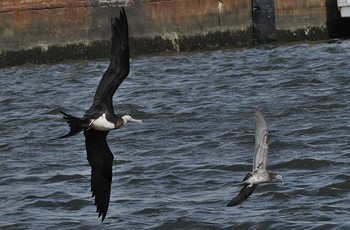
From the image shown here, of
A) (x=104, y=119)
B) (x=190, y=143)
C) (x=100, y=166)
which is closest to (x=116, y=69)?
(x=104, y=119)

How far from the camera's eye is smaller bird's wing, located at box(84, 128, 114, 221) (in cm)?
978

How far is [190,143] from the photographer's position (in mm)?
14352

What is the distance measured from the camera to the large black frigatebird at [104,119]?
9.20 m

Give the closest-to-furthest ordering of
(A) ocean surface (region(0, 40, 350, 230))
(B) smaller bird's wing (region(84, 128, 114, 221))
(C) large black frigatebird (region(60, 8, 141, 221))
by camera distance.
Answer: (C) large black frigatebird (region(60, 8, 141, 221))
(B) smaller bird's wing (region(84, 128, 114, 221))
(A) ocean surface (region(0, 40, 350, 230))

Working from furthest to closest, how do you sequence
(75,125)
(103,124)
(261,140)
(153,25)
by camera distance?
1. (153,25)
2. (261,140)
3. (103,124)
4. (75,125)

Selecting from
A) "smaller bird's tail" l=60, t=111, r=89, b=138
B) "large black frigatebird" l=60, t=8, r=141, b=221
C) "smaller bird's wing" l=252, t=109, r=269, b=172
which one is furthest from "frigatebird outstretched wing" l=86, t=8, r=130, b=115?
"smaller bird's wing" l=252, t=109, r=269, b=172

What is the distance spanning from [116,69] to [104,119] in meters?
0.52

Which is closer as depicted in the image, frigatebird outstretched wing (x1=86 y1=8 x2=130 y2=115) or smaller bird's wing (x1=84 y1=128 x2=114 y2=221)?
frigatebird outstretched wing (x1=86 y1=8 x2=130 y2=115)

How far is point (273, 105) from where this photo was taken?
16.3 meters

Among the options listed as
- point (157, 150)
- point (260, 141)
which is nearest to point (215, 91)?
point (157, 150)

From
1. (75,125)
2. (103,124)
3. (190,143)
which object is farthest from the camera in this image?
(190,143)

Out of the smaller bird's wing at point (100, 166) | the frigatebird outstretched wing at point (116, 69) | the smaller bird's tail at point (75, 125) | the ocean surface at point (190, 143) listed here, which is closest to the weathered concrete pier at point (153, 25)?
the ocean surface at point (190, 143)

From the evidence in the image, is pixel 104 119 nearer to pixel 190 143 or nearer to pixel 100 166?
pixel 100 166

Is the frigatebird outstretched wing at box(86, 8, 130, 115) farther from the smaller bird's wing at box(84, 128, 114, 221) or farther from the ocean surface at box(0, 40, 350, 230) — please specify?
the ocean surface at box(0, 40, 350, 230)
